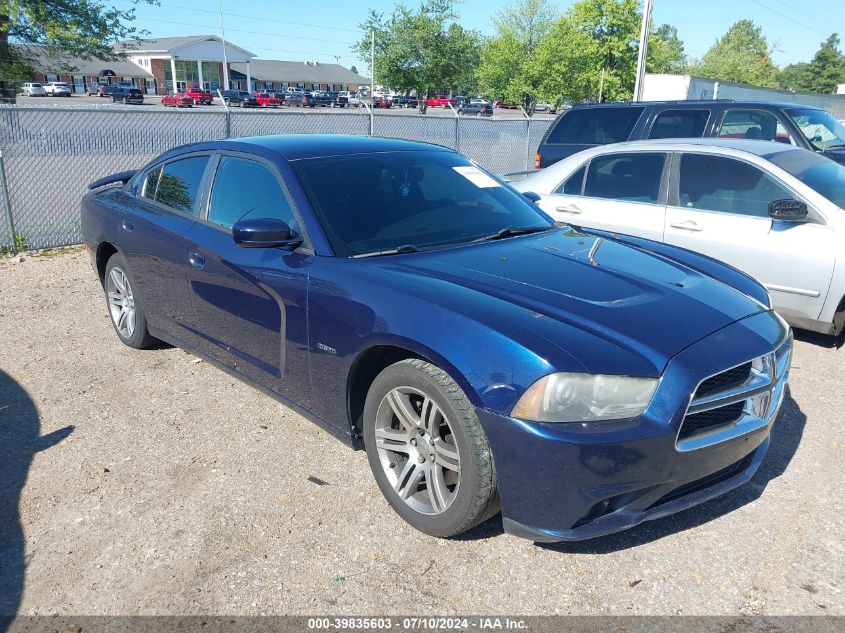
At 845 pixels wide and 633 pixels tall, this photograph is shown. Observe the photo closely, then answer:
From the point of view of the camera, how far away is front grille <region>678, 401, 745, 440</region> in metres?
2.56

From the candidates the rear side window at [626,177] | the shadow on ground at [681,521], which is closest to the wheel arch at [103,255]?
the shadow on ground at [681,521]

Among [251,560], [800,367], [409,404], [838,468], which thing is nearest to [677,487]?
[409,404]

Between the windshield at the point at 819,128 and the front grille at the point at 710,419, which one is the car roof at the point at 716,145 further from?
the front grille at the point at 710,419

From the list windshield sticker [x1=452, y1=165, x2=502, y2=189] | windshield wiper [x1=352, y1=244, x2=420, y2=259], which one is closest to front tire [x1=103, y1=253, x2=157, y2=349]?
windshield wiper [x1=352, y1=244, x2=420, y2=259]

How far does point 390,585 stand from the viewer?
2.70 meters

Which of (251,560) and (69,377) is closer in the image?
(251,560)

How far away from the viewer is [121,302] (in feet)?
17.5

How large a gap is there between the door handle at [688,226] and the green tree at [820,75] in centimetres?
10693

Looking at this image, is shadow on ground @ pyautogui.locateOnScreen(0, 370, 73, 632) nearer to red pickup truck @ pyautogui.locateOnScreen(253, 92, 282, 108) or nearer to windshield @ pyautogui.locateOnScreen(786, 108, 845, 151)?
windshield @ pyautogui.locateOnScreen(786, 108, 845, 151)

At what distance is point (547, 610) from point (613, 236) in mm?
2362

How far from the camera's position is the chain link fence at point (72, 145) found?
8.43m

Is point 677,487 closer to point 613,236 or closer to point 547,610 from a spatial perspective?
point 547,610

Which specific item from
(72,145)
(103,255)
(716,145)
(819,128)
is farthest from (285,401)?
(819,128)

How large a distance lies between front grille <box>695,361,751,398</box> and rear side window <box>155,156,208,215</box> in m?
3.18
